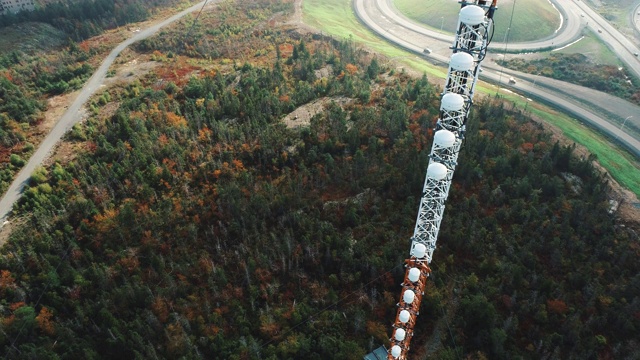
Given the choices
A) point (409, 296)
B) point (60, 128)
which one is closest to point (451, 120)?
point (409, 296)

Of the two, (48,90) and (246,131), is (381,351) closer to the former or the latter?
(246,131)

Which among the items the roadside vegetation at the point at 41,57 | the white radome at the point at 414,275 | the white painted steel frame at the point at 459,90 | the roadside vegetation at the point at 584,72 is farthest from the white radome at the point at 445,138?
the roadside vegetation at the point at 584,72

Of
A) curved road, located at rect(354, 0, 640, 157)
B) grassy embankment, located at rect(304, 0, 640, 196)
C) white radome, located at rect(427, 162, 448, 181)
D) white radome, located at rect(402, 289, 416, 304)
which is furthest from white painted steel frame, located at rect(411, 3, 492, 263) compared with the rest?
curved road, located at rect(354, 0, 640, 157)

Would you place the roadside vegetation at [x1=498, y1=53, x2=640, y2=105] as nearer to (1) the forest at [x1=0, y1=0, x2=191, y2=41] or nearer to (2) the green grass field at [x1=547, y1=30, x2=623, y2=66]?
(2) the green grass field at [x1=547, y1=30, x2=623, y2=66]

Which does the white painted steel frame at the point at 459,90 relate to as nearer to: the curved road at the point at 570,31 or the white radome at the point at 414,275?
the white radome at the point at 414,275

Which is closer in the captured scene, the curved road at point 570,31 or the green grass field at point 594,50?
the green grass field at point 594,50

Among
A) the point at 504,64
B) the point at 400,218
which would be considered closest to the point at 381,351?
the point at 400,218

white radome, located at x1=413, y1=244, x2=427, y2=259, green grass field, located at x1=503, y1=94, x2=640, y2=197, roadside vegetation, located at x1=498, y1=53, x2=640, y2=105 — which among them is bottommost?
green grass field, located at x1=503, y1=94, x2=640, y2=197
